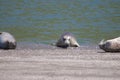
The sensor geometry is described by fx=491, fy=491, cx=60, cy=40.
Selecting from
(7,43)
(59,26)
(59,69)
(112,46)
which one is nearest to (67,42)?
(7,43)

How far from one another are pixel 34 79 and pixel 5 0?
81241 millimetres

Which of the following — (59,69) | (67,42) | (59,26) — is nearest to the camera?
(59,69)

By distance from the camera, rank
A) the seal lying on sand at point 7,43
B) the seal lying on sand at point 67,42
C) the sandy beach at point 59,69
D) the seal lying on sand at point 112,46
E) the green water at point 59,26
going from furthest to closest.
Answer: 1. the green water at point 59,26
2. the seal lying on sand at point 67,42
3. the seal lying on sand at point 7,43
4. the seal lying on sand at point 112,46
5. the sandy beach at point 59,69

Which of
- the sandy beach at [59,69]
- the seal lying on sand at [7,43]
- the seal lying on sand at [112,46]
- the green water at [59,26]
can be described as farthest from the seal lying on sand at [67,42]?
the sandy beach at [59,69]

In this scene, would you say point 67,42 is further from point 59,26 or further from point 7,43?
point 59,26

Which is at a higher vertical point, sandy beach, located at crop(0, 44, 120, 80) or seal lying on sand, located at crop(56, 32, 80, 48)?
seal lying on sand, located at crop(56, 32, 80, 48)

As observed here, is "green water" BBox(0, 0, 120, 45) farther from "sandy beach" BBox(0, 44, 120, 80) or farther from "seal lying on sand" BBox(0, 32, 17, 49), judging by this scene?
"sandy beach" BBox(0, 44, 120, 80)

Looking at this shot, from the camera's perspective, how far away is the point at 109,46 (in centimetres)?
1584

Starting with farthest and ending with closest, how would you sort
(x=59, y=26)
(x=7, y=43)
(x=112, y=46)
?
1. (x=59, y=26)
2. (x=7, y=43)
3. (x=112, y=46)

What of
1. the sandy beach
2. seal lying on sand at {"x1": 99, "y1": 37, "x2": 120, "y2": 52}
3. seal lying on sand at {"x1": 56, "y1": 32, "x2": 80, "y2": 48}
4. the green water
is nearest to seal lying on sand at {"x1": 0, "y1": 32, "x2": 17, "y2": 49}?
seal lying on sand at {"x1": 56, "y1": 32, "x2": 80, "y2": 48}

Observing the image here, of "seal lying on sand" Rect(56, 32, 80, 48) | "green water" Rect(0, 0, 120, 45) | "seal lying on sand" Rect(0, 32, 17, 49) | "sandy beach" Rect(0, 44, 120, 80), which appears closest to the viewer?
"sandy beach" Rect(0, 44, 120, 80)

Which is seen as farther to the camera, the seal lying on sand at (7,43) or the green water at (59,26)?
the green water at (59,26)

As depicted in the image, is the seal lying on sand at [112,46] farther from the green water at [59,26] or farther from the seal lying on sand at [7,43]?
the green water at [59,26]

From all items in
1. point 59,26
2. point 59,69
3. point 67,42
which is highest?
point 59,26
